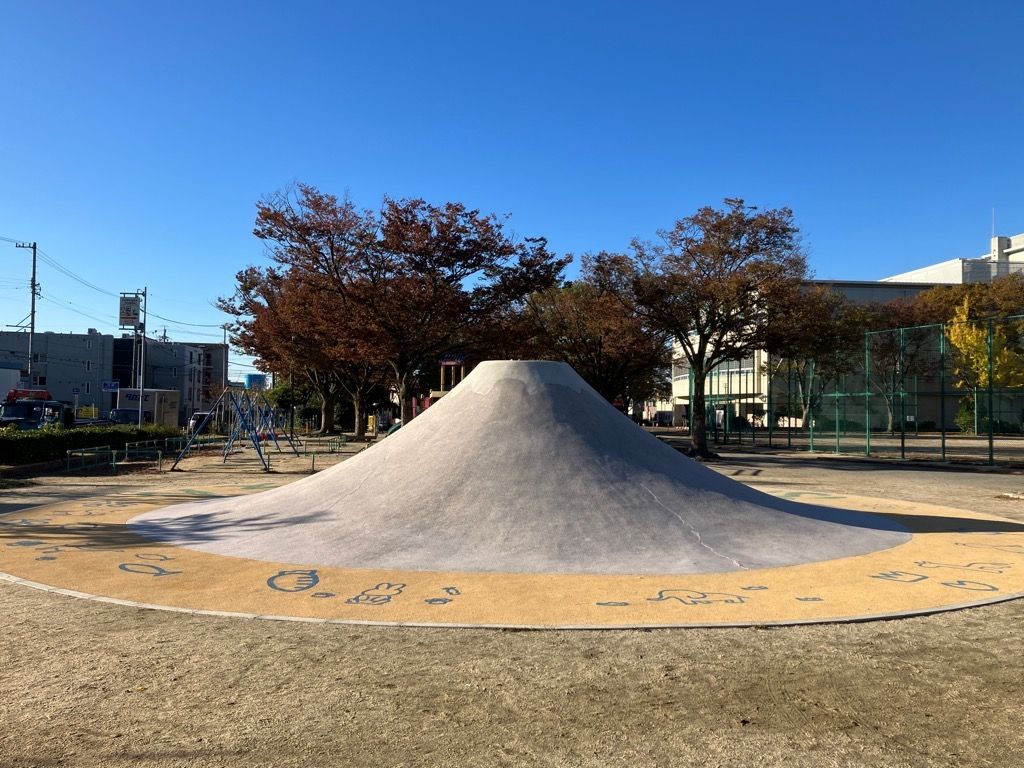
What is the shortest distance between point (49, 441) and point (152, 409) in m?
26.8

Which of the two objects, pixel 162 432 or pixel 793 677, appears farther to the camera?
pixel 162 432

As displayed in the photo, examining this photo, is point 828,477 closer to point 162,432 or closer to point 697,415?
point 697,415

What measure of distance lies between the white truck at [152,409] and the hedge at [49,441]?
1636 cm

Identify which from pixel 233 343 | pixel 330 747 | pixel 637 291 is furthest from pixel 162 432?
pixel 330 747

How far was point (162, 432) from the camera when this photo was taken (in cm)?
3819

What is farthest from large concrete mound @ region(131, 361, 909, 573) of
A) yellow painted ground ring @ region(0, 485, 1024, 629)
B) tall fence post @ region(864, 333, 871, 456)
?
tall fence post @ region(864, 333, 871, 456)

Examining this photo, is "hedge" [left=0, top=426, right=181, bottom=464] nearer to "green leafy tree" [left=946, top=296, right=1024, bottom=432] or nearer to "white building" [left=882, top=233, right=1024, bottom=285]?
"green leafy tree" [left=946, top=296, right=1024, bottom=432]

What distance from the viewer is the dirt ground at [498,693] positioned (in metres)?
3.94

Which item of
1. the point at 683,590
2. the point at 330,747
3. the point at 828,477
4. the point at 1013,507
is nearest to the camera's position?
the point at 330,747

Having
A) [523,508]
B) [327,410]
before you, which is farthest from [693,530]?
[327,410]

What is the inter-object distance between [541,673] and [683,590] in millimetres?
3020

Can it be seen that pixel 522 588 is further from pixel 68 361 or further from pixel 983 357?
pixel 68 361

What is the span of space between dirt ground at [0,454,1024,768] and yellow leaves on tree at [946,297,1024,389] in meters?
25.9

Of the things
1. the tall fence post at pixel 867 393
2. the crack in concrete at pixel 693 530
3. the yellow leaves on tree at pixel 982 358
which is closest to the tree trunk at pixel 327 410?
the tall fence post at pixel 867 393
